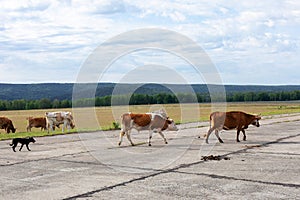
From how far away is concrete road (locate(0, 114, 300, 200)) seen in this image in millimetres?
8371

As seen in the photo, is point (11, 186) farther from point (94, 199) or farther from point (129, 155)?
point (129, 155)

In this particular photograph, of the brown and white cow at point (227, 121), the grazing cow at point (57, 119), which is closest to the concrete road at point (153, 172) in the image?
the brown and white cow at point (227, 121)

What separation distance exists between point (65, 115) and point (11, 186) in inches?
836

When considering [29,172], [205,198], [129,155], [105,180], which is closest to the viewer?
[205,198]

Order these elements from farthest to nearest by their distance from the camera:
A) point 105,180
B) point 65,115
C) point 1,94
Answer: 1. point 1,94
2. point 65,115
3. point 105,180

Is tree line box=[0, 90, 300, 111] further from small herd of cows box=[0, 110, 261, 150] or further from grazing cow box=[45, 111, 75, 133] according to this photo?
grazing cow box=[45, 111, 75, 133]

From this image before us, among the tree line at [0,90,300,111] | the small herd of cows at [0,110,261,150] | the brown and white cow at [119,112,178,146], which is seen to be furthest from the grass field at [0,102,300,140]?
the brown and white cow at [119,112,178,146]

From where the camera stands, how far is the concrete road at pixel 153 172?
27.5ft

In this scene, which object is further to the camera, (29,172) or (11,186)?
(29,172)

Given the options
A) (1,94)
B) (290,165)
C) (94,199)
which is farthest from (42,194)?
(1,94)

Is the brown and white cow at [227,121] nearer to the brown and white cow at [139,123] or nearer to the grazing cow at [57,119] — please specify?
the brown and white cow at [139,123]

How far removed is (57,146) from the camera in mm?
17078

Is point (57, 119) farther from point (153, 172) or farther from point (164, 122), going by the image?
point (153, 172)

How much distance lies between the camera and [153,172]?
10586 mm
